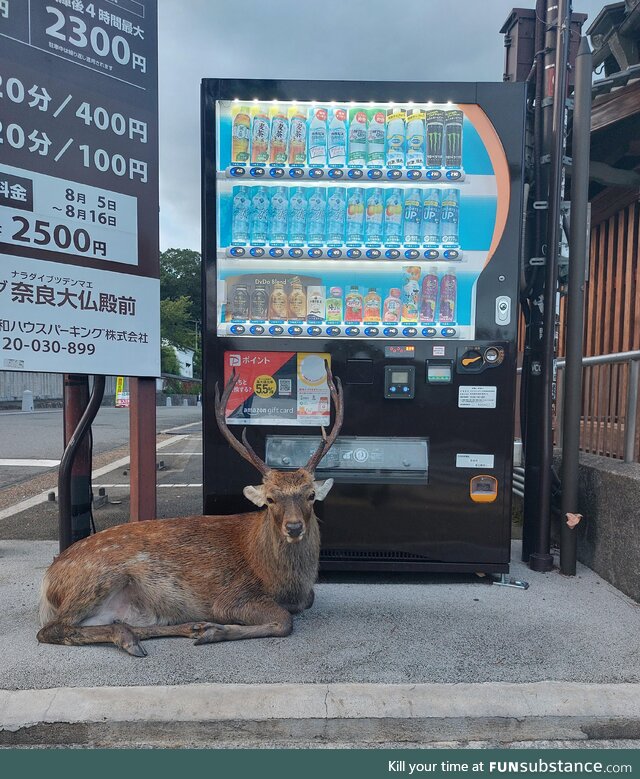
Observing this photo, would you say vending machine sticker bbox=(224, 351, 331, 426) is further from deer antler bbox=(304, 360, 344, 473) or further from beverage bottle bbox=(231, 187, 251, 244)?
beverage bottle bbox=(231, 187, 251, 244)

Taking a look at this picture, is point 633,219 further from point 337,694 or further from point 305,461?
point 337,694

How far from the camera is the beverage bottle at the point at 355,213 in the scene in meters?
3.46

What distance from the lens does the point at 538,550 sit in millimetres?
3689

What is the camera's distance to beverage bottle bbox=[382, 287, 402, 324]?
347 centimetres

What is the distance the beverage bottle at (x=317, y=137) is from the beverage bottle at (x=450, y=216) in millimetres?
844

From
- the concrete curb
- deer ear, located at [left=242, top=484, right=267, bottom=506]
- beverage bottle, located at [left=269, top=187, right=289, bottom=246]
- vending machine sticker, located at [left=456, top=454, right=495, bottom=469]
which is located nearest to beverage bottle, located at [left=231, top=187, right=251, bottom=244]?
beverage bottle, located at [left=269, top=187, right=289, bottom=246]

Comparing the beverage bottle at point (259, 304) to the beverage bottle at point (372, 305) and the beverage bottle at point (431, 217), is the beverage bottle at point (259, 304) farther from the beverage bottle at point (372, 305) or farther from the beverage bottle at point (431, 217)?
the beverage bottle at point (431, 217)

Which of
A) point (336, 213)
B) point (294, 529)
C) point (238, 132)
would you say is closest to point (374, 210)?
point (336, 213)

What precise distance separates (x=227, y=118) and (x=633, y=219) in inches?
163

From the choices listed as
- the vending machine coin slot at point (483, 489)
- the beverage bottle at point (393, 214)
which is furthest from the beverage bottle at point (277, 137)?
the vending machine coin slot at point (483, 489)

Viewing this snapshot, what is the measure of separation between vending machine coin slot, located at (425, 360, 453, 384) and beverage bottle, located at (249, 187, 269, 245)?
137 cm

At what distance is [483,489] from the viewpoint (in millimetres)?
3428

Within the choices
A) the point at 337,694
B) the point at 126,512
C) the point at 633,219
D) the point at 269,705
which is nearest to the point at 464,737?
the point at 337,694

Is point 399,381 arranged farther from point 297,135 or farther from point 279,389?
point 297,135
